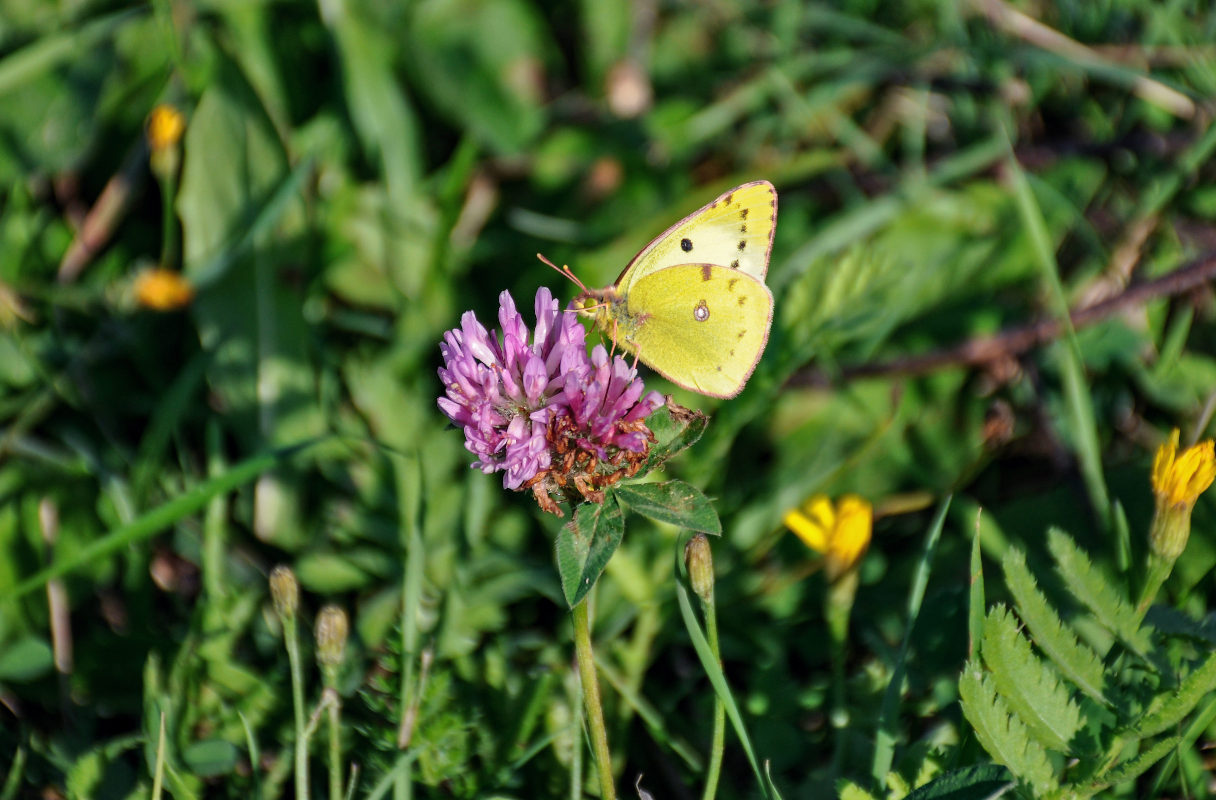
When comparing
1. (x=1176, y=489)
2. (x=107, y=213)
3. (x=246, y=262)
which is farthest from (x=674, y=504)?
(x=107, y=213)

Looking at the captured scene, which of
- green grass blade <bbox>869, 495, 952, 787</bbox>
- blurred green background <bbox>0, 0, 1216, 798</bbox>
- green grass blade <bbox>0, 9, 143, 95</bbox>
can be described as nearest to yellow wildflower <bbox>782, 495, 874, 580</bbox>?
blurred green background <bbox>0, 0, 1216, 798</bbox>

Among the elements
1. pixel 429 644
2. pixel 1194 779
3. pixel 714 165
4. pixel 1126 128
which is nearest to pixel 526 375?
pixel 429 644

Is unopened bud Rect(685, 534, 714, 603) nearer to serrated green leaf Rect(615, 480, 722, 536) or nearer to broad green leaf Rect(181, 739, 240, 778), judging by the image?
serrated green leaf Rect(615, 480, 722, 536)

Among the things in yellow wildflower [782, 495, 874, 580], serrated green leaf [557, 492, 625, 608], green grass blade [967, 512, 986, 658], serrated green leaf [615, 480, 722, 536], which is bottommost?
yellow wildflower [782, 495, 874, 580]

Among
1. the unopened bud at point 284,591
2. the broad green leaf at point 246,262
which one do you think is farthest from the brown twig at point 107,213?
the unopened bud at point 284,591

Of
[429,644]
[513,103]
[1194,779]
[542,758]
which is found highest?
[513,103]

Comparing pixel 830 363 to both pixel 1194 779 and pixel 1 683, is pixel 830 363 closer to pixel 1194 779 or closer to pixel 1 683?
pixel 1194 779

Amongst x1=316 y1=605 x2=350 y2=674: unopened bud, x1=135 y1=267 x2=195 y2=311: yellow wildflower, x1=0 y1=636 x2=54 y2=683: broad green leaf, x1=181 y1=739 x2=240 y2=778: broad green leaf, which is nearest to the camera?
x1=316 y1=605 x2=350 y2=674: unopened bud
